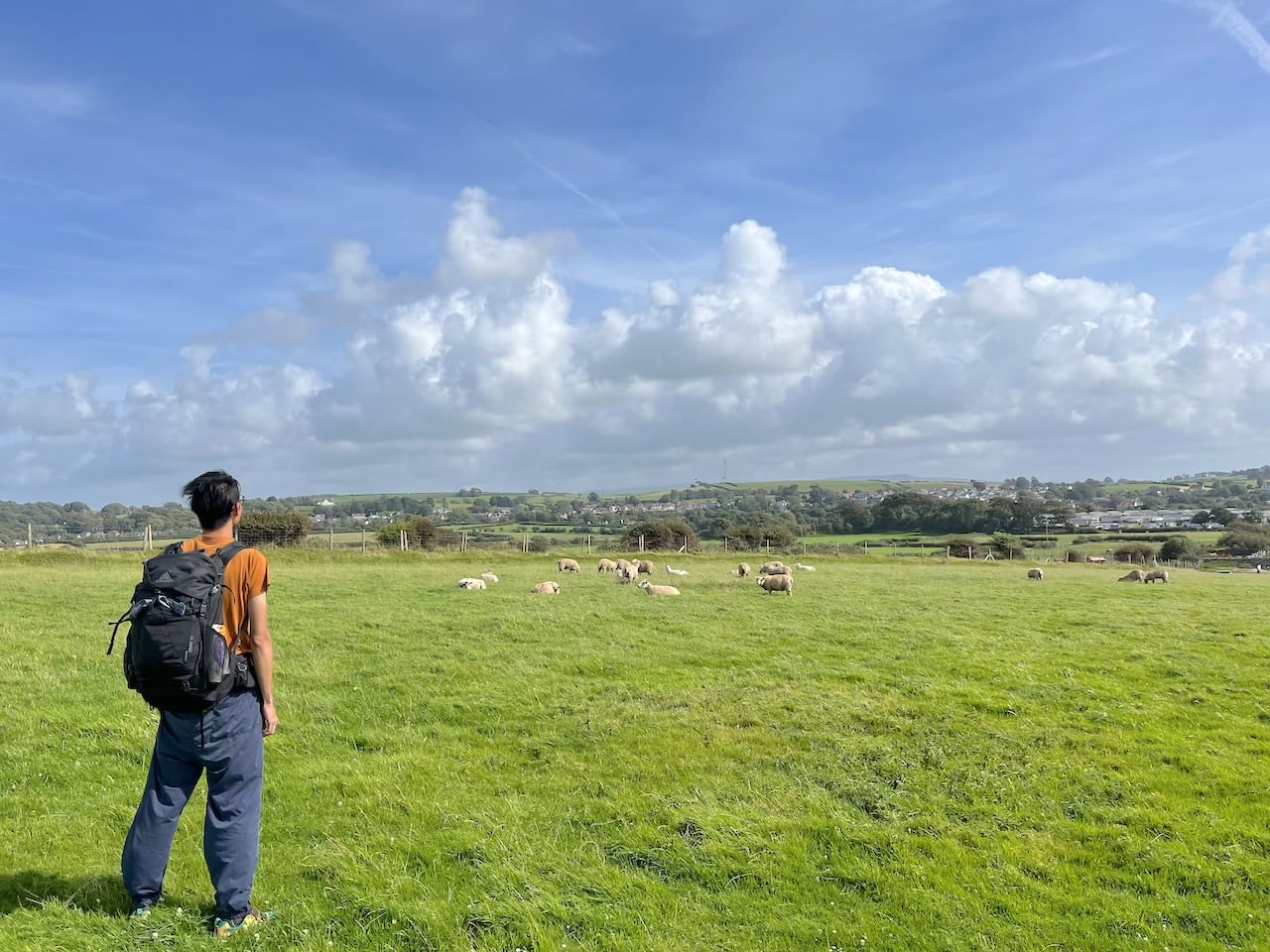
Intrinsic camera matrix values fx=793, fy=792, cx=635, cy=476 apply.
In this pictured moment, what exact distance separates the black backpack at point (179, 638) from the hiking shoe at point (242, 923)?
1.50 metres

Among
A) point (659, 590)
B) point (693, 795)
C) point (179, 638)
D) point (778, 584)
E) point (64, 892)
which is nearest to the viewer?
point (179, 638)

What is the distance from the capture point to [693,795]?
774cm

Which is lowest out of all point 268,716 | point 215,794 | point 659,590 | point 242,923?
point 659,590

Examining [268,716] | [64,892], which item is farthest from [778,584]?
[64,892]

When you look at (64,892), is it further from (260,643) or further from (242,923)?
(260,643)

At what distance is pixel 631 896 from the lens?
19.2 ft

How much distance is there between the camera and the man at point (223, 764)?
509cm

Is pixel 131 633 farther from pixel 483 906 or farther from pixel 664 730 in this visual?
pixel 664 730

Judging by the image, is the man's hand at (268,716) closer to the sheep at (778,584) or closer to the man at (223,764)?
the man at (223,764)

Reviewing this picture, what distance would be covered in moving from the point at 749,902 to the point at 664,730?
4.03 meters

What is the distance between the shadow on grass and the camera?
219 inches

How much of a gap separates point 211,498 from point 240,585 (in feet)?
2.06

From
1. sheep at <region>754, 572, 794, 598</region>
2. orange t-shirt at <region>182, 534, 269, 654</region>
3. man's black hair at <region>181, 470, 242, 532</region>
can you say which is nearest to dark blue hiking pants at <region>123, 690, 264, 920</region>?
orange t-shirt at <region>182, 534, 269, 654</region>

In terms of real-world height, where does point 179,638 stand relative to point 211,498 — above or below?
below
